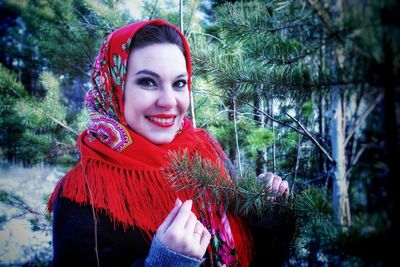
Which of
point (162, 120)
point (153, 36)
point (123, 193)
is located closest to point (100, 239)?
point (123, 193)

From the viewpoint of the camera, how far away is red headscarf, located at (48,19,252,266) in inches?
41.6

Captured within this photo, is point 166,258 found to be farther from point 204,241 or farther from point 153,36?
point 153,36

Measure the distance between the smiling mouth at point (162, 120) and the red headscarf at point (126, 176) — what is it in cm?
9

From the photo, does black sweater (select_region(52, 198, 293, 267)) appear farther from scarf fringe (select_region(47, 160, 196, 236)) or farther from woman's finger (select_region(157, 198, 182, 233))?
woman's finger (select_region(157, 198, 182, 233))

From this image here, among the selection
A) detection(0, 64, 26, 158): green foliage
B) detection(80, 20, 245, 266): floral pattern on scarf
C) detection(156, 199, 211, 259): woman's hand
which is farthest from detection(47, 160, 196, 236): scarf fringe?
detection(0, 64, 26, 158): green foliage

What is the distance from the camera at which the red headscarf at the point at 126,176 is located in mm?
1056

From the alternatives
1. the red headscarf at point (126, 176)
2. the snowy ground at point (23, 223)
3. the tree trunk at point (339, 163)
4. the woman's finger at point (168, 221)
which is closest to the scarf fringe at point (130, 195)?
the red headscarf at point (126, 176)

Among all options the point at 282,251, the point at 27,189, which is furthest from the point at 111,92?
the point at 27,189

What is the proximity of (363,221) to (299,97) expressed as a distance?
0.33 meters

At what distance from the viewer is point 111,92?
4.09 ft

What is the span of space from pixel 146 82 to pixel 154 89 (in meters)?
0.05

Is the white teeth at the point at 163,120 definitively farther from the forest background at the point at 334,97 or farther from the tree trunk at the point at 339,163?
the tree trunk at the point at 339,163

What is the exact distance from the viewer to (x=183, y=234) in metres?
0.81

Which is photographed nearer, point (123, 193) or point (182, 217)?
point (182, 217)
